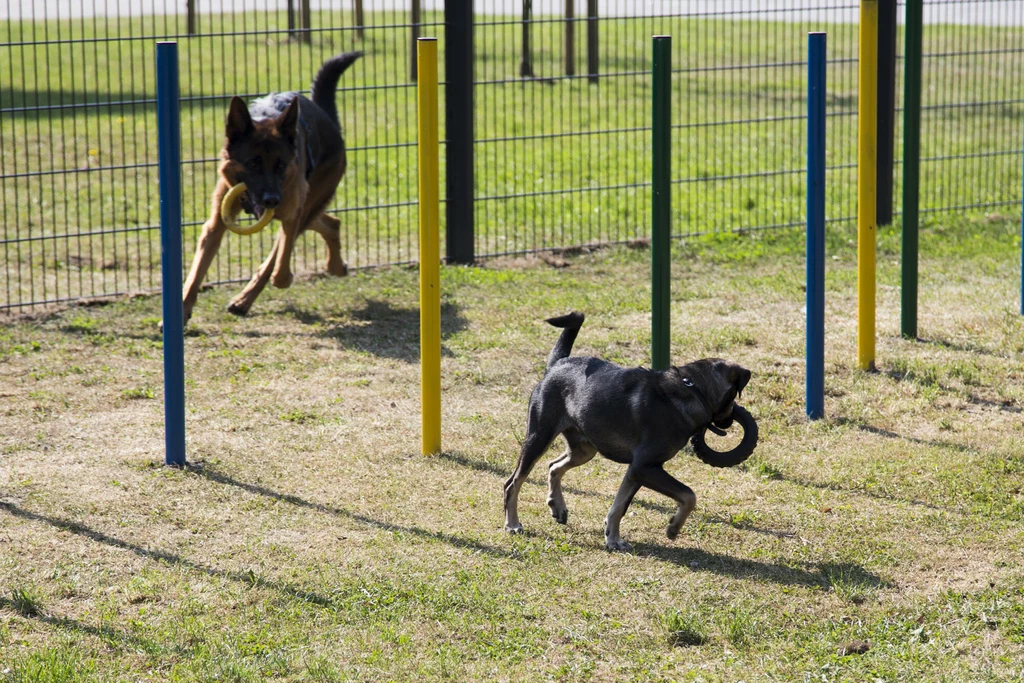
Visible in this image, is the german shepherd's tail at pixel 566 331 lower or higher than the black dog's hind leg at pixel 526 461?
higher

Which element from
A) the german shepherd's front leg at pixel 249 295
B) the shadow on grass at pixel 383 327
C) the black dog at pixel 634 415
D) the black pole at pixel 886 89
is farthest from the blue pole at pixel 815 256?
the black pole at pixel 886 89

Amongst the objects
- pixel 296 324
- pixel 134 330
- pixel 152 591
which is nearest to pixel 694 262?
pixel 296 324

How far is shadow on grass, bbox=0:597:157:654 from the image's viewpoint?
4.12 meters

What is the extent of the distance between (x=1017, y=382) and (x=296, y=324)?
14.0ft

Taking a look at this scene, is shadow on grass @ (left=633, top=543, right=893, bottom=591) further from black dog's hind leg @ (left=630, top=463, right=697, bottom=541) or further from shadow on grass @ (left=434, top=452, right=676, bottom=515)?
shadow on grass @ (left=434, top=452, right=676, bottom=515)

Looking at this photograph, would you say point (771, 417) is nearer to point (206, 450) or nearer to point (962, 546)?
point (962, 546)

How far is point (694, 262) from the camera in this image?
9891 mm

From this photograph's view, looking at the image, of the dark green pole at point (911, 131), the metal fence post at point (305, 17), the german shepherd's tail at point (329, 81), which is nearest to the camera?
the dark green pole at point (911, 131)

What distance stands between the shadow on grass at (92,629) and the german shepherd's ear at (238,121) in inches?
152

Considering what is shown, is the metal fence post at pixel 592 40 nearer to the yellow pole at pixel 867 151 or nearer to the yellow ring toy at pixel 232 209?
the yellow ring toy at pixel 232 209

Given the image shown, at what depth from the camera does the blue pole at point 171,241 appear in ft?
17.9

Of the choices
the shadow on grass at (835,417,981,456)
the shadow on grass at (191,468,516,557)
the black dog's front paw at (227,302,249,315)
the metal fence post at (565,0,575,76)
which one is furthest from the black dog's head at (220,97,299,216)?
the metal fence post at (565,0,575,76)

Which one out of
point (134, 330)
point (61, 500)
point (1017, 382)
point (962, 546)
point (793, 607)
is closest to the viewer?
point (793, 607)

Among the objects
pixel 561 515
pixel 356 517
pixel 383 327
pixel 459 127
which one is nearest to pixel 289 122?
pixel 383 327
